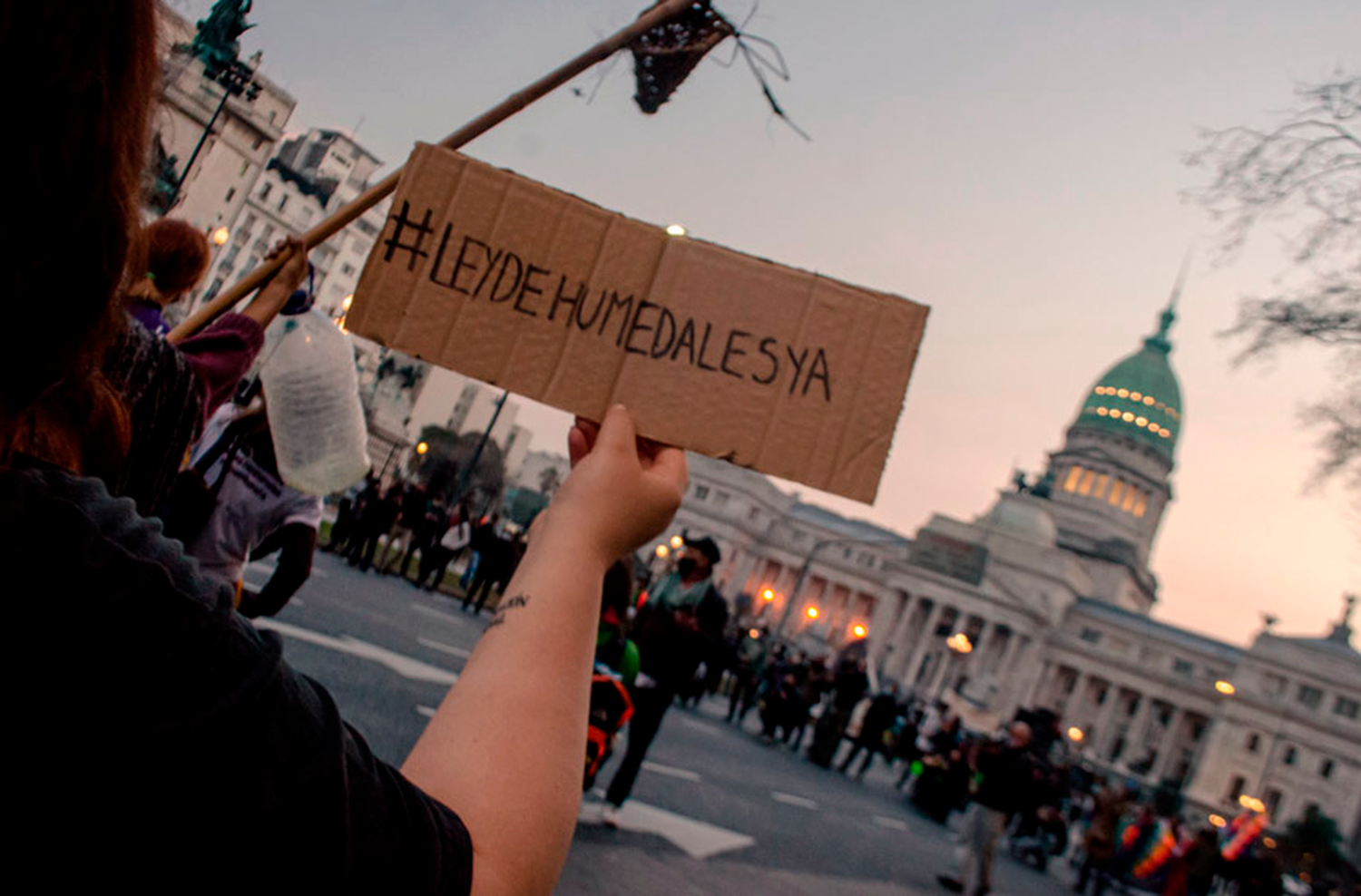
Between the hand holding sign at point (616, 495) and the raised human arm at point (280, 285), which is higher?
the raised human arm at point (280, 285)

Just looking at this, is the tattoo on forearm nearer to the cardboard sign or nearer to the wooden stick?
the cardboard sign

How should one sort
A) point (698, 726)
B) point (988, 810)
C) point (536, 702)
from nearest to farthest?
point (536, 702)
point (988, 810)
point (698, 726)

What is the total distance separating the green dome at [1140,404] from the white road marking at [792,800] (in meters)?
104

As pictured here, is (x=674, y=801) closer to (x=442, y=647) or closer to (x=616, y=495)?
(x=442, y=647)

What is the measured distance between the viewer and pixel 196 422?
2.34m

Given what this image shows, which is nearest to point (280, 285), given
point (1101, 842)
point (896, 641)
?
point (1101, 842)

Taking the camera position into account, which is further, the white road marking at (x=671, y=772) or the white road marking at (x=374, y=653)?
the white road marking at (x=671, y=772)

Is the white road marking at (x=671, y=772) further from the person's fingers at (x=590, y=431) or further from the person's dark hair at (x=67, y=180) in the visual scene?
the person's dark hair at (x=67, y=180)

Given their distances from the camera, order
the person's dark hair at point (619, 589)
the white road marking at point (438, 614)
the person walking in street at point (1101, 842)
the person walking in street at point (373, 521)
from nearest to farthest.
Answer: the person's dark hair at point (619, 589), the white road marking at point (438, 614), the person walking in street at point (1101, 842), the person walking in street at point (373, 521)

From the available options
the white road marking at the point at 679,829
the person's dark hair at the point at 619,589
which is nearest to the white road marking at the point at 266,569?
the white road marking at the point at 679,829

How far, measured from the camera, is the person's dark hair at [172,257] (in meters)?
2.71

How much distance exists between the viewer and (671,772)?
1062cm

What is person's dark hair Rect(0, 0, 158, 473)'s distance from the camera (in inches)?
29.5

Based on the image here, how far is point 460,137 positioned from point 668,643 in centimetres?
641
